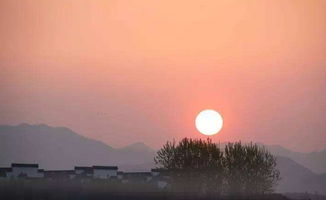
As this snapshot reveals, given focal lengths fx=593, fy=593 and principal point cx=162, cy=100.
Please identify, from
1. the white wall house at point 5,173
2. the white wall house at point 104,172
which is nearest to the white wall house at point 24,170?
the white wall house at point 5,173

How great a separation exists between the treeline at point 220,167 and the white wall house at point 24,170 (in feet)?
38.1

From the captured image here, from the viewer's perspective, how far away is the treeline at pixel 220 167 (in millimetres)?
52559

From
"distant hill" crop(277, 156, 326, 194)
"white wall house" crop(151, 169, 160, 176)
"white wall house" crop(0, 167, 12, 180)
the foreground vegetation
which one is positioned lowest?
the foreground vegetation

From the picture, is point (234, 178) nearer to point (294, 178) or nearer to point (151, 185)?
point (151, 185)

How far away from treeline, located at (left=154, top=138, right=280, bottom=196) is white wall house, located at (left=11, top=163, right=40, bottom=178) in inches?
457

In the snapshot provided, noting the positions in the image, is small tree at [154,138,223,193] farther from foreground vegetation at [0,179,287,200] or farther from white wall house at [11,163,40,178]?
white wall house at [11,163,40,178]

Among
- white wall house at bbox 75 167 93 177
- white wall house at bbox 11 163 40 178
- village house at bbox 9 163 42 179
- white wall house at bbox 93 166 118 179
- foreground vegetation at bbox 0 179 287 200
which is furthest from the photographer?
white wall house at bbox 93 166 118 179

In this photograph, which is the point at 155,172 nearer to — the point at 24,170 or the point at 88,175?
the point at 88,175

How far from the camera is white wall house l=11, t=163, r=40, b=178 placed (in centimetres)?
4912

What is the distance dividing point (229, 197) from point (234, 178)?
695cm

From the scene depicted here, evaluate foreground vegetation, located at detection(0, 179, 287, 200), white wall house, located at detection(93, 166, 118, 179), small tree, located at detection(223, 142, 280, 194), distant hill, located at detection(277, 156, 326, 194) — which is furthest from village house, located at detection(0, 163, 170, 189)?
distant hill, located at detection(277, 156, 326, 194)

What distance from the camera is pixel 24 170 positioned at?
5062 cm

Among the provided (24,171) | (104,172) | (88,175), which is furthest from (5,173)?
(104,172)

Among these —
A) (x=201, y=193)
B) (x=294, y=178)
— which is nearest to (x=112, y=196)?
(x=201, y=193)
